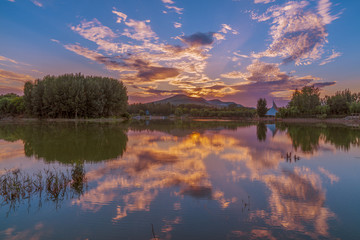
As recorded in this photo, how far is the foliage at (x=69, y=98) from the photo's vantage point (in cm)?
6825

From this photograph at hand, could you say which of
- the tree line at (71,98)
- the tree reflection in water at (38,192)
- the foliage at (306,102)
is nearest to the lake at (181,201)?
the tree reflection in water at (38,192)

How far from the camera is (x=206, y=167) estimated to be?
13.1 meters

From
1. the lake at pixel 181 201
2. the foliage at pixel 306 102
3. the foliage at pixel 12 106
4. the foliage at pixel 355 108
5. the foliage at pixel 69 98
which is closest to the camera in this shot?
the lake at pixel 181 201

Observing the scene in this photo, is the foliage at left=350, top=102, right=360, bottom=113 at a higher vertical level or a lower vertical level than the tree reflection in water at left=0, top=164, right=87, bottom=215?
higher

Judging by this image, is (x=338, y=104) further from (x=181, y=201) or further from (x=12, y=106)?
(x=12, y=106)

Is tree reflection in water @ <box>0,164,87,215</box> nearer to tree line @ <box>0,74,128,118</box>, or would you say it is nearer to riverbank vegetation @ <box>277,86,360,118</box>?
tree line @ <box>0,74,128,118</box>

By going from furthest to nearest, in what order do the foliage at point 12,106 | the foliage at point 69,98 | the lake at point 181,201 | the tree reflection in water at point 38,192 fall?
the foliage at point 12,106
the foliage at point 69,98
the tree reflection in water at point 38,192
the lake at point 181,201

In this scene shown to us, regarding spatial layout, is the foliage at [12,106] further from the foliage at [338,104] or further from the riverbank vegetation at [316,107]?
the foliage at [338,104]

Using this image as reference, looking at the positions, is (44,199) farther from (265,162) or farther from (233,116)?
(233,116)

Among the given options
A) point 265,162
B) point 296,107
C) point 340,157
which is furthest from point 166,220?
A: point 296,107

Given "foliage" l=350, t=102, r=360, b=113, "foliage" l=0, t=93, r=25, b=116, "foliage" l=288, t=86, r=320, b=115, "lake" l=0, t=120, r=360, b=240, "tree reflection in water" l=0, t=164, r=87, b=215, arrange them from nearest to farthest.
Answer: "lake" l=0, t=120, r=360, b=240 → "tree reflection in water" l=0, t=164, r=87, b=215 → "foliage" l=0, t=93, r=25, b=116 → "foliage" l=350, t=102, r=360, b=113 → "foliage" l=288, t=86, r=320, b=115

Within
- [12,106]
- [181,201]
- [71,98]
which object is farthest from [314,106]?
[12,106]

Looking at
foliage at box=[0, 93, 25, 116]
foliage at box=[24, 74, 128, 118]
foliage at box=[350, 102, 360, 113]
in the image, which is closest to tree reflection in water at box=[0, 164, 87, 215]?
foliage at box=[24, 74, 128, 118]

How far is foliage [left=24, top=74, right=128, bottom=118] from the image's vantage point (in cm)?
6825
